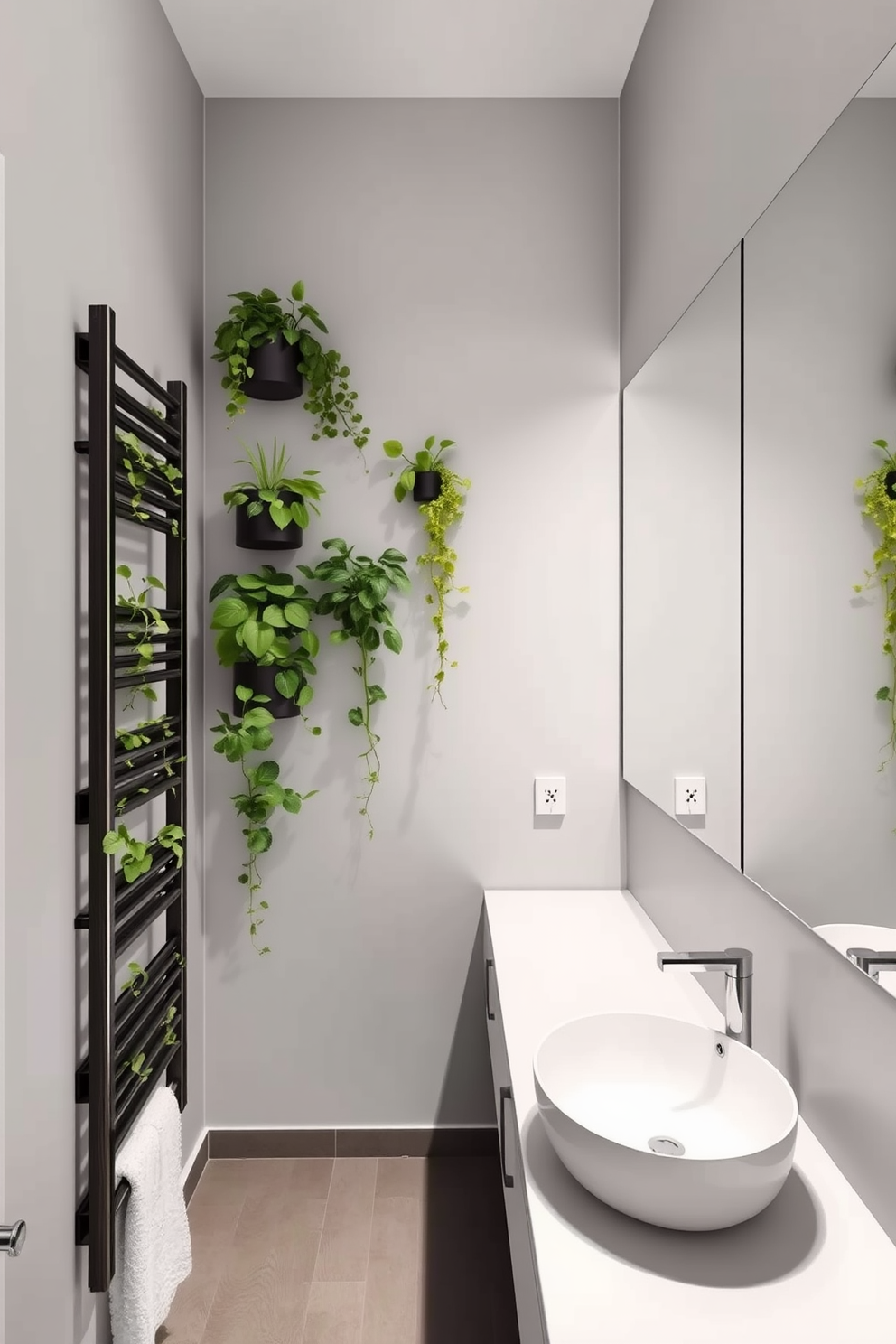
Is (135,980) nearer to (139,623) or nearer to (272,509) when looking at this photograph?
(139,623)

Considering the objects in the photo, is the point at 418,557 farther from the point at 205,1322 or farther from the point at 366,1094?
the point at 205,1322

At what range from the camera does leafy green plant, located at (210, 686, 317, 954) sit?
2047mm

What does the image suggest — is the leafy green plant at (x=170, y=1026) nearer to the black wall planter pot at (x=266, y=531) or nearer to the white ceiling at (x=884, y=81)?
the black wall planter pot at (x=266, y=531)

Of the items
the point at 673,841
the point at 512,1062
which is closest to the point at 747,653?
the point at 673,841

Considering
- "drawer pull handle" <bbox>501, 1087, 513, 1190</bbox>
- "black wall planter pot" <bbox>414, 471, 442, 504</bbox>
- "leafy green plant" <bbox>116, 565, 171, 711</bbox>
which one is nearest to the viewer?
"drawer pull handle" <bbox>501, 1087, 513, 1190</bbox>

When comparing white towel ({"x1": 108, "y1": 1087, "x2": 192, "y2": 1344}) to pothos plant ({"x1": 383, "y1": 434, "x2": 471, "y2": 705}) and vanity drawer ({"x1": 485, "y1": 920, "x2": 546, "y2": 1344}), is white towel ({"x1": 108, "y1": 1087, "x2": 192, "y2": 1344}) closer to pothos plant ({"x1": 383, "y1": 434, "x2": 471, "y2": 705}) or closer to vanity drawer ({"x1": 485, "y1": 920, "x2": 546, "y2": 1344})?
vanity drawer ({"x1": 485, "y1": 920, "x2": 546, "y2": 1344})

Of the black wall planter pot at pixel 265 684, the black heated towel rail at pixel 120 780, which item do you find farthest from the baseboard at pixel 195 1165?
the black wall planter pot at pixel 265 684

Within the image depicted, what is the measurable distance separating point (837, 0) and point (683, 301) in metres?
0.66

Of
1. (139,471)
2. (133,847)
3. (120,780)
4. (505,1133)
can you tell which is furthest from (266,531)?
(505,1133)

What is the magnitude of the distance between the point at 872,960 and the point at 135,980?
1300 mm

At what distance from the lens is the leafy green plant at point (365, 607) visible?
208cm

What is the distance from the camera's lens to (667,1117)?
124 centimetres

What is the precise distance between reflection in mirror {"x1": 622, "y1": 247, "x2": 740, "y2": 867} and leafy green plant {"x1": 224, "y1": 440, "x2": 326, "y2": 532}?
0.82 m

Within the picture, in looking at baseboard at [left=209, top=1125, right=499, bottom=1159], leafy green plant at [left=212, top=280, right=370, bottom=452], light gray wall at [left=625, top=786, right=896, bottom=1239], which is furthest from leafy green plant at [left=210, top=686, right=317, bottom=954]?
light gray wall at [left=625, top=786, right=896, bottom=1239]
